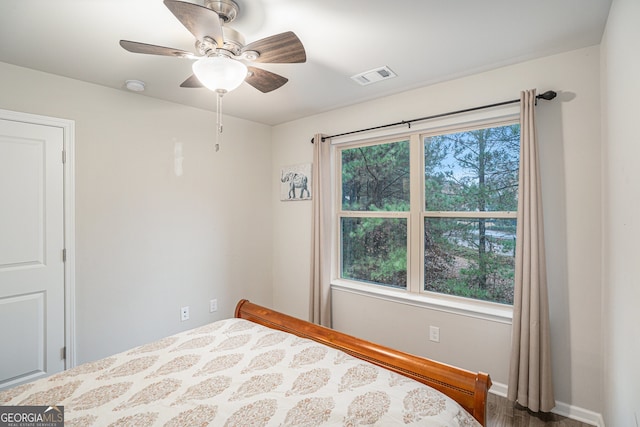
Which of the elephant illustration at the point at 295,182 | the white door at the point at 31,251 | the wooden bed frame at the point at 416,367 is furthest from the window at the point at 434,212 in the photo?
the white door at the point at 31,251

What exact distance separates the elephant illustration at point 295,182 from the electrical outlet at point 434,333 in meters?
1.81

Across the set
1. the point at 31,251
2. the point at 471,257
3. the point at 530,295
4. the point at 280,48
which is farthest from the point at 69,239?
the point at 530,295

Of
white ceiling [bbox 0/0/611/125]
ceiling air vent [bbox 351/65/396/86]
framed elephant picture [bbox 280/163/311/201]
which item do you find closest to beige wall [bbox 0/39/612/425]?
framed elephant picture [bbox 280/163/311/201]

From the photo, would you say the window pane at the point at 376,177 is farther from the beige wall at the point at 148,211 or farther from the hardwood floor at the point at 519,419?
the hardwood floor at the point at 519,419

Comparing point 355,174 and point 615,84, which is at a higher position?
point 615,84

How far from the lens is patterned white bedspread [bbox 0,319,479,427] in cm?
123

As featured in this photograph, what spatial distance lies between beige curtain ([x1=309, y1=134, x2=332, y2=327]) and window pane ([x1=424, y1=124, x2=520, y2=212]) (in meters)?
1.02

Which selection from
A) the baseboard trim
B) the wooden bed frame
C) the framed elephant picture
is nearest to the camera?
the wooden bed frame

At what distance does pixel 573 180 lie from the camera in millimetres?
2113

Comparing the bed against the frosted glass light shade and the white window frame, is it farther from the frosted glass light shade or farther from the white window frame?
the frosted glass light shade

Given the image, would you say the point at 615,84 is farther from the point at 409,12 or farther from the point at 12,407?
the point at 12,407

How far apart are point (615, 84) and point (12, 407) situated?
3092 mm

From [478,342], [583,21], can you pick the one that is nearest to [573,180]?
[583,21]

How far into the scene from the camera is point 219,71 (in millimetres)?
1588
